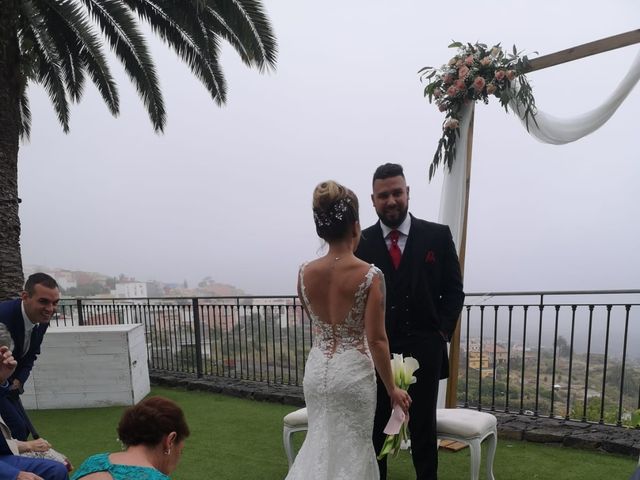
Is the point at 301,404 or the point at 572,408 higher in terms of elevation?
the point at 572,408

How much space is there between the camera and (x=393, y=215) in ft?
8.18

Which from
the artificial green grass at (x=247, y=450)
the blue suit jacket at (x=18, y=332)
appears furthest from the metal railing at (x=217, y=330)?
the blue suit jacket at (x=18, y=332)

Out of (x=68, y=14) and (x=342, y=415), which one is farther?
(x=68, y=14)

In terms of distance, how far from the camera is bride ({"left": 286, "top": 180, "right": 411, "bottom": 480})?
1947 mm

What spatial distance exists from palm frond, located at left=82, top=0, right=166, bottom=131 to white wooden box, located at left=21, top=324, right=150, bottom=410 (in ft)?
11.1

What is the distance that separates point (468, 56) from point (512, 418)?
10.6 feet

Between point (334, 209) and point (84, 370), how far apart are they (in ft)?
15.0

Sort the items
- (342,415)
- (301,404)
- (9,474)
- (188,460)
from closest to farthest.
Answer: (9,474) → (342,415) → (188,460) → (301,404)

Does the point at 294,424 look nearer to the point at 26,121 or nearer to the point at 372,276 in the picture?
the point at 372,276

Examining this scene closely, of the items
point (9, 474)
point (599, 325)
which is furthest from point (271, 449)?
point (599, 325)

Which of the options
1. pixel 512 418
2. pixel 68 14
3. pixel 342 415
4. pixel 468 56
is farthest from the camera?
pixel 68 14

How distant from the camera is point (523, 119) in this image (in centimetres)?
349

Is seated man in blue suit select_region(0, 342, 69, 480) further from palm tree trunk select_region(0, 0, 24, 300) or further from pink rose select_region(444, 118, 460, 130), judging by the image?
palm tree trunk select_region(0, 0, 24, 300)

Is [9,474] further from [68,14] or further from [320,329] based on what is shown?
[68,14]
